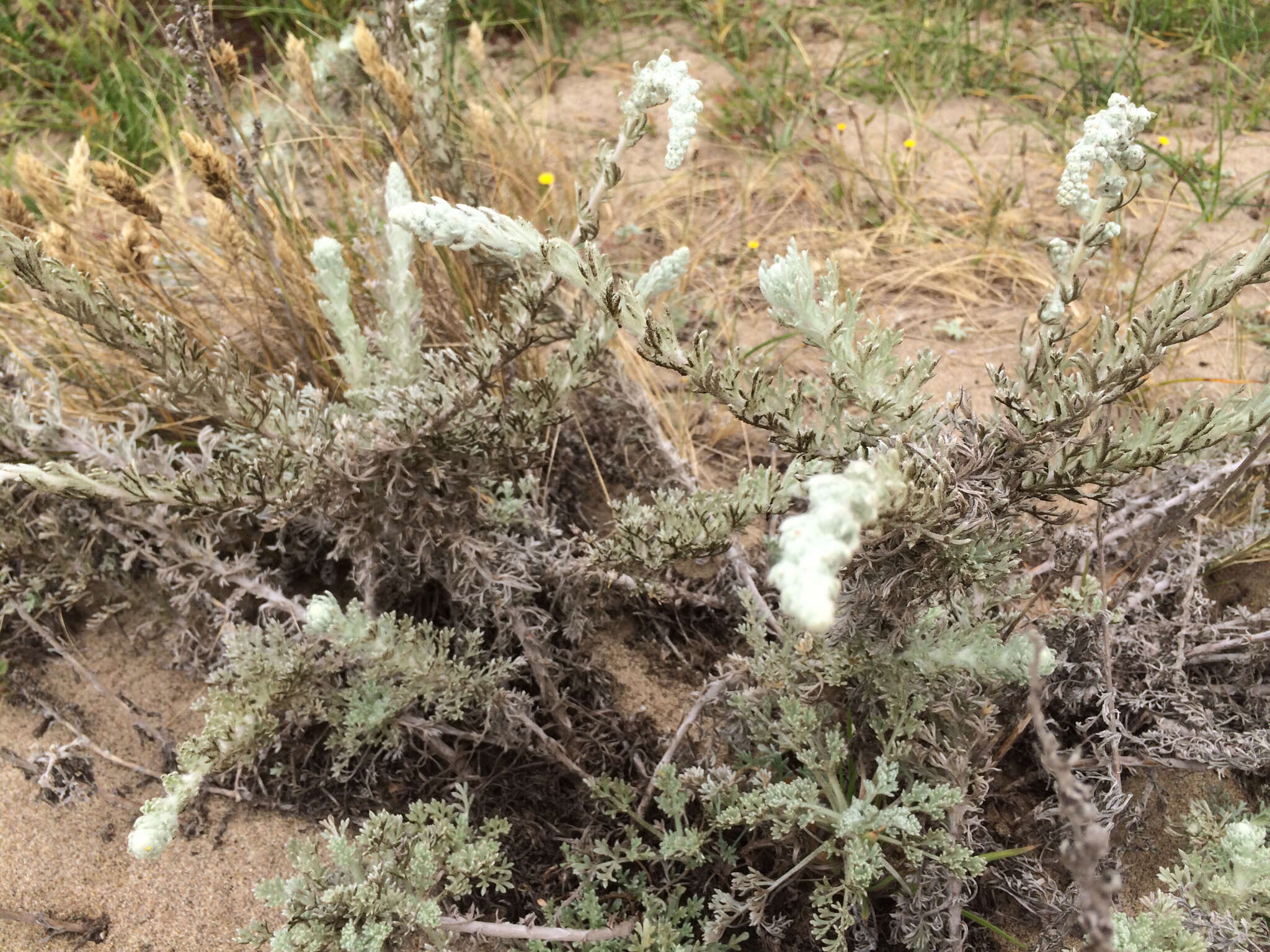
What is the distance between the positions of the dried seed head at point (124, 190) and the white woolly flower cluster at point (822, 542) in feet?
5.06

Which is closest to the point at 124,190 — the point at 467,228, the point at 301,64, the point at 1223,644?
the point at 301,64

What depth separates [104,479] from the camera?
60.9 inches

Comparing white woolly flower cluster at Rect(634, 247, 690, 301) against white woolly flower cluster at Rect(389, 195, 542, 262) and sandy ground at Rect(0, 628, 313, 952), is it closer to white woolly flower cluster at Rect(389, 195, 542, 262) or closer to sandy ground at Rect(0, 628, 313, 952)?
white woolly flower cluster at Rect(389, 195, 542, 262)

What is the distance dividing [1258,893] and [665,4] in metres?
3.88

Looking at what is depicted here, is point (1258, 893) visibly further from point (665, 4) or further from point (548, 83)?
point (665, 4)

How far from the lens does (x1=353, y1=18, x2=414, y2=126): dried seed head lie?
1987 mm

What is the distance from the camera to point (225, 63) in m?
2.03

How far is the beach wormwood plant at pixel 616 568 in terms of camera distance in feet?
4.16

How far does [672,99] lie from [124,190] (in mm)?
1112

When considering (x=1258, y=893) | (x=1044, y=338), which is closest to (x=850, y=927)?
(x=1258, y=893)

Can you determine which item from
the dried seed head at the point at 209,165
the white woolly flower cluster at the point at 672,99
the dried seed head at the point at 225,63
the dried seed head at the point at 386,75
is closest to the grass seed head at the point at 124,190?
the dried seed head at the point at 209,165

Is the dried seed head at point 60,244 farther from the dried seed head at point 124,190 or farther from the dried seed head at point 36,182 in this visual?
the dried seed head at point 124,190

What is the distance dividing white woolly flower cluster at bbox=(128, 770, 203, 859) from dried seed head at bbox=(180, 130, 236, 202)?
1.13 meters

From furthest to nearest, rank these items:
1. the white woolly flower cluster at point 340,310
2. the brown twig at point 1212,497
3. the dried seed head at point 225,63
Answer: the dried seed head at point 225,63 → the white woolly flower cluster at point 340,310 → the brown twig at point 1212,497
